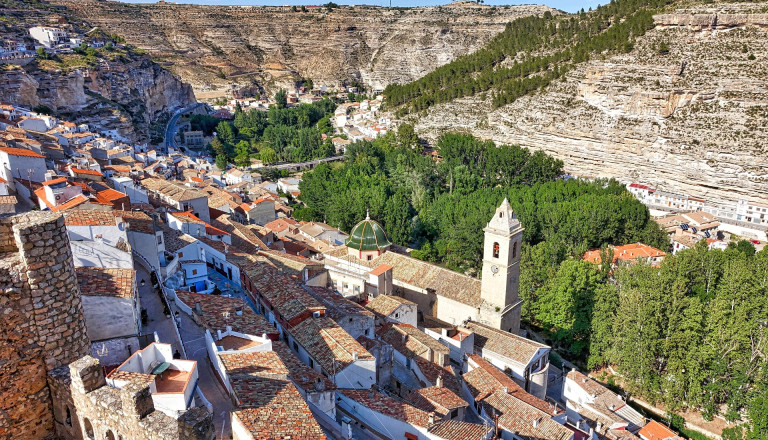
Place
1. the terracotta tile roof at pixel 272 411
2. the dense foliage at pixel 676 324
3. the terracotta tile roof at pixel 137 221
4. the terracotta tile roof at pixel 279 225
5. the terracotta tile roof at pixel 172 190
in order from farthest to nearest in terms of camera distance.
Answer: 1. the terracotta tile roof at pixel 279 225
2. the terracotta tile roof at pixel 172 190
3. the dense foliage at pixel 676 324
4. the terracotta tile roof at pixel 137 221
5. the terracotta tile roof at pixel 272 411

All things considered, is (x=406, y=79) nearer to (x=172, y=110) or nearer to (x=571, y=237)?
(x=172, y=110)

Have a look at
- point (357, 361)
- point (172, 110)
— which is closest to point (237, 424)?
point (357, 361)

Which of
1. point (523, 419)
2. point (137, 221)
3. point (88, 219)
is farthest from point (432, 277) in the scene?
point (88, 219)

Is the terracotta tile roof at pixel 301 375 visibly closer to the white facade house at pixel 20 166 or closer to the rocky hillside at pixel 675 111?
the white facade house at pixel 20 166

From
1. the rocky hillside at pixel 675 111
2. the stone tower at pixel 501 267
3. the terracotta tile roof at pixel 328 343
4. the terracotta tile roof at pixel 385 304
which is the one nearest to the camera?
the terracotta tile roof at pixel 328 343

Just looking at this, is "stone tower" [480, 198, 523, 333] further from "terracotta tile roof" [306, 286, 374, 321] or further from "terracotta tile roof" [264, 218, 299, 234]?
"terracotta tile roof" [264, 218, 299, 234]

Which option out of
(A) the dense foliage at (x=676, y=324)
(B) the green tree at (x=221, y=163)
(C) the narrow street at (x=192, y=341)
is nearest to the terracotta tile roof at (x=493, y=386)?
(A) the dense foliage at (x=676, y=324)
